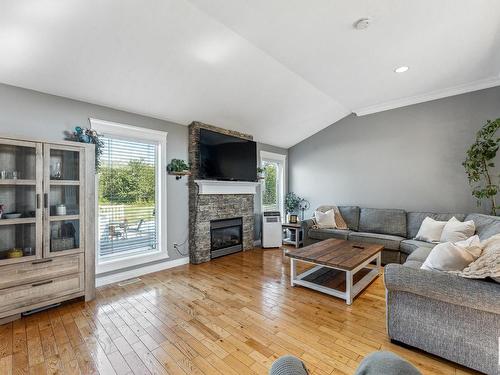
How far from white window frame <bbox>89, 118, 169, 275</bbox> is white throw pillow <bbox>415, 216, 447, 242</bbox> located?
3978 millimetres

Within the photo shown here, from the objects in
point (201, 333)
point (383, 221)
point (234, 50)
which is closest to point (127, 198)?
point (201, 333)

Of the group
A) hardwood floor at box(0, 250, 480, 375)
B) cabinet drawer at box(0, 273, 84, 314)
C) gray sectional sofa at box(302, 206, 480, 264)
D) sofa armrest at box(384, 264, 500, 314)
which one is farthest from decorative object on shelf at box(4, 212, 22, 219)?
gray sectional sofa at box(302, 206, 480, 264)

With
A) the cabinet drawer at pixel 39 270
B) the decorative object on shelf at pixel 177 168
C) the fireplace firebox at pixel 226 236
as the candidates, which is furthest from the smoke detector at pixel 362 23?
the cabinet drawer at pixel 39 270

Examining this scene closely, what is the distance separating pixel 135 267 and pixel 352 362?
2924 mm

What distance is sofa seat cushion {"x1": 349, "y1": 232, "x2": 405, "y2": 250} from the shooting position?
3.75 meters

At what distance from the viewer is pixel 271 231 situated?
197 inches

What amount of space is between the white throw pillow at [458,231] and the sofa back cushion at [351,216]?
1461mm

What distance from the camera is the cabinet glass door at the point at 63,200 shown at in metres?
2.45

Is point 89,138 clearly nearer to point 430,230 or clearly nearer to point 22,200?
point 22,200

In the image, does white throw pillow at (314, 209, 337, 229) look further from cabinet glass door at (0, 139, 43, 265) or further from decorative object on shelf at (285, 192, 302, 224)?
cabinet glass door at (0, 139, 43, 265)

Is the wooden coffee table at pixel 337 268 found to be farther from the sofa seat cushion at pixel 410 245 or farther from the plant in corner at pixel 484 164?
the plant in corner at pixel 484 164

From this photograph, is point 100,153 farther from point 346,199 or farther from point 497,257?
point 346,199

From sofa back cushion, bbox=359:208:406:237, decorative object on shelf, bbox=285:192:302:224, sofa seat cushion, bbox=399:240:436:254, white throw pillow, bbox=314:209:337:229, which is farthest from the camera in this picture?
decorative object on shelf, bbox=285:192:302:224

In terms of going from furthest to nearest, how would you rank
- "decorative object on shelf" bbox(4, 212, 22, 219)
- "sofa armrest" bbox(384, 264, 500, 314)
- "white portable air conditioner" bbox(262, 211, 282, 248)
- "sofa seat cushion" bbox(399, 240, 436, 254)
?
"white portable air conditioner" bbox(262, 211, 282, 248) → "sofa seat cushion" bbox(399, 240, 436, 254) → "decorative object on shelf" bbox(4, 212, 22, 219) → "sofa armrest" bbox(384, 264, 500, 314)
